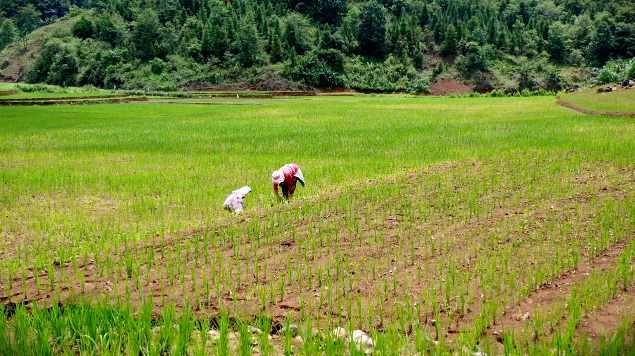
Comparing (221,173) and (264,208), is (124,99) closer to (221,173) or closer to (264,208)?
(221,173)

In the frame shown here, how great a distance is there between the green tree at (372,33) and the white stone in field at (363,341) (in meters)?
77.7

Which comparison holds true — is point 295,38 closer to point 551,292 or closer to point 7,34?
point 7,34

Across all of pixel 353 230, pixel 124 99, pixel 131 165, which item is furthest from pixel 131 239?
pixel 124 99

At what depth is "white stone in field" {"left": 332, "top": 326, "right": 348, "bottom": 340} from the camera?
15.6 ft

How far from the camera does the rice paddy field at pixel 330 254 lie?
483 centimetres

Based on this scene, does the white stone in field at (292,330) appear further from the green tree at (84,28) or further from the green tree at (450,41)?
the green tree at (84,28)

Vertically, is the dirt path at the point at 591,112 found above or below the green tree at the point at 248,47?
below

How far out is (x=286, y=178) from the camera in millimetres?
10297

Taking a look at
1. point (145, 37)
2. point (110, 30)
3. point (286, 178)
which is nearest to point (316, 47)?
point (145, 37)

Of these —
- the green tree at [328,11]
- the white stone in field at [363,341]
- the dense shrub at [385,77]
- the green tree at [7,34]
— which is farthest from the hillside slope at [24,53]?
the white stone in field at [363,341]

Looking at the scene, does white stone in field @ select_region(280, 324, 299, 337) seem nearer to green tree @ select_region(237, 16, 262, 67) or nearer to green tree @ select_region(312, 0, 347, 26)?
green tree @ select_region(237, 16, 262, 67)

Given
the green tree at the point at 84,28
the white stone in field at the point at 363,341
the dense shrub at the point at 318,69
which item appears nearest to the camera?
the white stone in field at the point at 363,341

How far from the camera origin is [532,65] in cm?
7388

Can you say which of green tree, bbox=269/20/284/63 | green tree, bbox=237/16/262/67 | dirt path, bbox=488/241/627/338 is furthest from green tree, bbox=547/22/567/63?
dirt path, bbox=488/241/627/338
